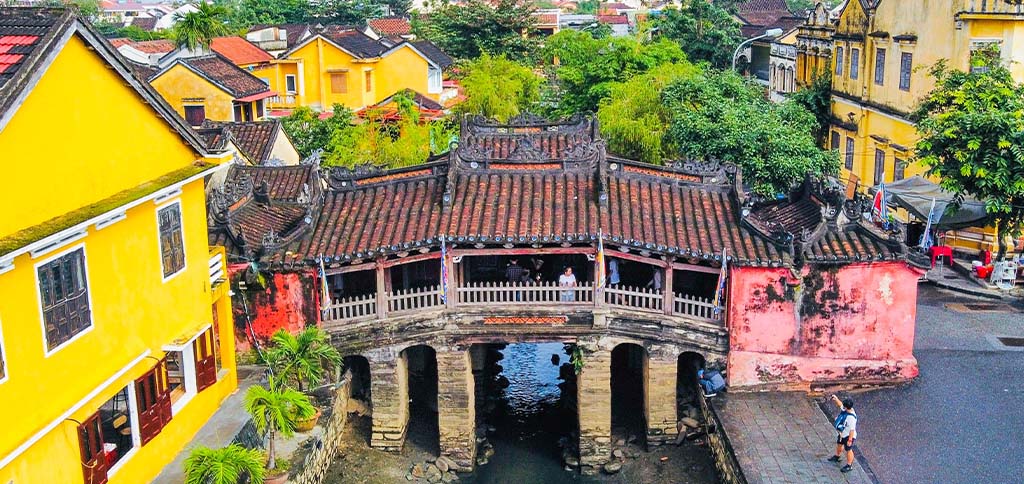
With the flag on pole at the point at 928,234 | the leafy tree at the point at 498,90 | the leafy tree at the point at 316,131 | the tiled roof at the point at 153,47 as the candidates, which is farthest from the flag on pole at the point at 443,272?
the tiled roof at the point at 153,47

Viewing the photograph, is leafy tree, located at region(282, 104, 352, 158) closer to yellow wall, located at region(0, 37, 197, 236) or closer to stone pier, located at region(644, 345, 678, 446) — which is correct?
stone pier, located at region(644, 345, 678, 446)

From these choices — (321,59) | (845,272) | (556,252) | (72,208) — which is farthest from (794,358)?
(321,59)

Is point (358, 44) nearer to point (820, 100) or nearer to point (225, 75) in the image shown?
point (225, 75)

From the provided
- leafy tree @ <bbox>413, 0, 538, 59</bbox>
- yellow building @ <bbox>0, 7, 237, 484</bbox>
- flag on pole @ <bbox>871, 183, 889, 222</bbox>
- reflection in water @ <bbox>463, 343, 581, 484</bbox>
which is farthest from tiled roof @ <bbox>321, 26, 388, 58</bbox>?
yellow building @ <bbox>0, 7, 237, 484</bbox>

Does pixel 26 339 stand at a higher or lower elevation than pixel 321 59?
lower

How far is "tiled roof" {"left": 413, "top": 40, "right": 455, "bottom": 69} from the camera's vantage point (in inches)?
2408

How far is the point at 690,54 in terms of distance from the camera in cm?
6425

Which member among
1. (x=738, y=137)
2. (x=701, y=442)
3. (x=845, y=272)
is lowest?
(x=701, y=442)

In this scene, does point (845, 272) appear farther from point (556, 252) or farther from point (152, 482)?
point (152, 482)

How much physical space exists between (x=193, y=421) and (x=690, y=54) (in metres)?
50.7

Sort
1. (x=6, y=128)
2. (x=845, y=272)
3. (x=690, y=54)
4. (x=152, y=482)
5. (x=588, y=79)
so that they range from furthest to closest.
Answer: (x=690, y=54), (x=588, y=79), (x=845, y=272), (x=152, y=482), (x=6, y=128)

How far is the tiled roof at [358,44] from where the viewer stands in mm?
55700

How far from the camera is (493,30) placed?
6425 cm

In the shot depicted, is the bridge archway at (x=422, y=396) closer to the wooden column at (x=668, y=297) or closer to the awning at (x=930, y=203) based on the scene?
the wooden column at (x=668, y=297)
